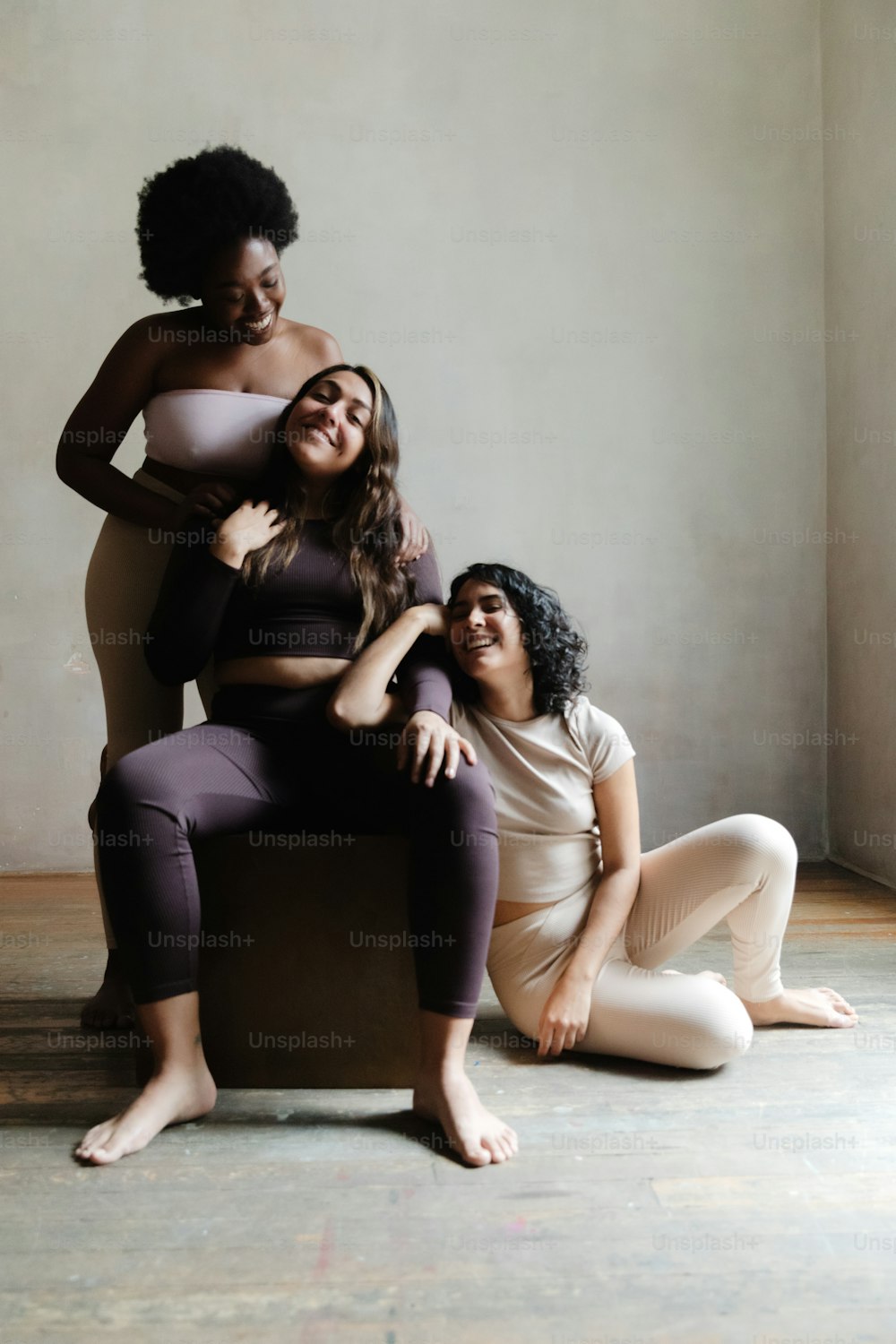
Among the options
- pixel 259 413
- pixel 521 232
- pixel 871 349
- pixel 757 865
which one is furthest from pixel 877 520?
pixel 259 413

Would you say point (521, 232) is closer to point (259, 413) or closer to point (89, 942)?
point (259, 413)

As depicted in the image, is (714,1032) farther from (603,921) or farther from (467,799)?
(467,799)

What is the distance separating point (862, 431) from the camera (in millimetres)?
3422

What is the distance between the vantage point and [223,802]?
5.53ft

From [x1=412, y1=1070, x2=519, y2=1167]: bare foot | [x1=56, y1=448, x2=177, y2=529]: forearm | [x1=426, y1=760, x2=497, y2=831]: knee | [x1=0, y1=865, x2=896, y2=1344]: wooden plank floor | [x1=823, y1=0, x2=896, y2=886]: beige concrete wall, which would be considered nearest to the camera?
[x1=0, y1=865, x2=896, y2=1344]: wooden plank floor

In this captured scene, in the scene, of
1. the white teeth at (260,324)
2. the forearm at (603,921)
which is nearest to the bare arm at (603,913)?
the forearm at (603,921)

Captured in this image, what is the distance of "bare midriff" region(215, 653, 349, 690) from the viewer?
6.12 feet

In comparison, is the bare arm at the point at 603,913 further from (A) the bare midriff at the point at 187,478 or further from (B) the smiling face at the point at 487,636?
(A) the bare midriff at the point at 187,478

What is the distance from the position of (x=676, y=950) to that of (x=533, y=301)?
2378 millimetres

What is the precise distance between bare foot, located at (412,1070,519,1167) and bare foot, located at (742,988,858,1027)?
637 mm

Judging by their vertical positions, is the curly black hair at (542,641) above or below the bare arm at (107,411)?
below

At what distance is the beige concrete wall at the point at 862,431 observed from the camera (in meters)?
3.25

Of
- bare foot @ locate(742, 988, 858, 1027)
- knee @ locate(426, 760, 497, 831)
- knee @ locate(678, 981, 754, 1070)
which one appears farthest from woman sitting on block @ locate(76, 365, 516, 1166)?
bare foot @ locate(742, 988, 858, 1027)

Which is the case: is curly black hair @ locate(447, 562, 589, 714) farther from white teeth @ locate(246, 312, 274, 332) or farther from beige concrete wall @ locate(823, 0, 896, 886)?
beige concrete wall @ locate(823, 0, 896, 886)
